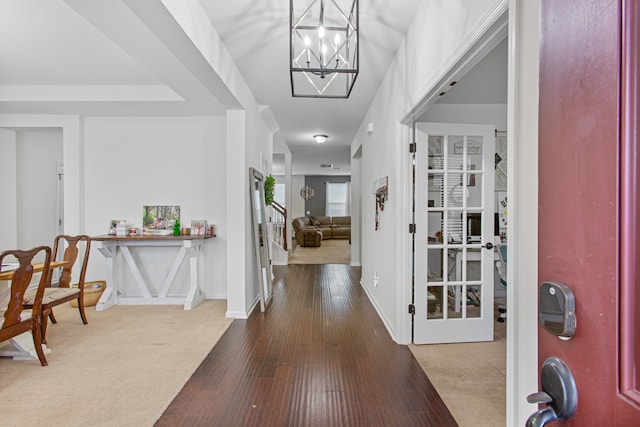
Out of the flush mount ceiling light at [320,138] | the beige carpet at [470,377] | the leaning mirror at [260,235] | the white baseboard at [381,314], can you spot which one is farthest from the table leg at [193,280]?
the flush mount ceiling light at [320,138]

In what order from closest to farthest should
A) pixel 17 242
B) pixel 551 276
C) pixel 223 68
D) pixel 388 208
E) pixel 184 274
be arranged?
pixel 551 276 < pixel 223 68 < pixel 388 208 < pixel 184 274 < pixel 17 242

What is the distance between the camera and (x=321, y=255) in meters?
8.24

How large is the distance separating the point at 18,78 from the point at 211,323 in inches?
134

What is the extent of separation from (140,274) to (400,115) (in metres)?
3.84

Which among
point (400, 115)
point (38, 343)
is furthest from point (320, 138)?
point (38, 343)

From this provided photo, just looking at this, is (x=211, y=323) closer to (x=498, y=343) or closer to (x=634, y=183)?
(x=498, y=343)

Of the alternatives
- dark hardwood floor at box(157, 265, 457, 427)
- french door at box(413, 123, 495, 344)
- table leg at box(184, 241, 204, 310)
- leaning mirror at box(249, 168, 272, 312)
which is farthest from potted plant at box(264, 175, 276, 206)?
french door at box(413, 123, 495, 344)

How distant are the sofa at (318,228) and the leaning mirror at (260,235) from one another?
212 inches

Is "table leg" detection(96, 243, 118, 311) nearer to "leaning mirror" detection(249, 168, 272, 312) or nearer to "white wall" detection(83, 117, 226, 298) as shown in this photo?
"white wall" detection(83, 117, 226, 298)

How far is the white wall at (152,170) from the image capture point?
4.28 metres

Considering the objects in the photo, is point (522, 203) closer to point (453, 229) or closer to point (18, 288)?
point (453, 229)

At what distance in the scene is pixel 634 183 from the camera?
0.37 m

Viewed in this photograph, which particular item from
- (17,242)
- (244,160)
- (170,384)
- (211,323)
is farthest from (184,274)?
(17,242)

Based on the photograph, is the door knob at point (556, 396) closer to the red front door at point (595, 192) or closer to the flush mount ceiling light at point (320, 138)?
the red front door at point (595, 192)
